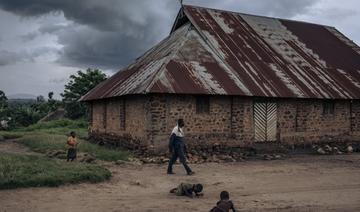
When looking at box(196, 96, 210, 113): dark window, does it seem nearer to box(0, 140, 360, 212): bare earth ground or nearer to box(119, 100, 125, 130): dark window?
box(0, 140, 360, 212): bare earth ground

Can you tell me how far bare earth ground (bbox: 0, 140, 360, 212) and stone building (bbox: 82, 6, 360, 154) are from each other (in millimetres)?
2950

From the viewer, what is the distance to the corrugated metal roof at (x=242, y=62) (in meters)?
18.1

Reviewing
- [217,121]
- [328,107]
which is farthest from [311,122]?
[217,121]

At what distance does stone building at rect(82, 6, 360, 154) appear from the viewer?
17.7m

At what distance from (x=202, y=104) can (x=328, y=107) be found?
700cm

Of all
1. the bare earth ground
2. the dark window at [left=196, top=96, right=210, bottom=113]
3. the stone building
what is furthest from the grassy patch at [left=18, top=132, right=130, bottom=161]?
the dark window at [left=196, top=96, right=210, bottom=113]

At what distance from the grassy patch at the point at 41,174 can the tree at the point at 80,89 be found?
98.4 feet

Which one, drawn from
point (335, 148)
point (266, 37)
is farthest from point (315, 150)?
point (266, 37)

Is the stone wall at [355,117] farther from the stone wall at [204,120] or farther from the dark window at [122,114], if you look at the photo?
the dark window at [122,114]

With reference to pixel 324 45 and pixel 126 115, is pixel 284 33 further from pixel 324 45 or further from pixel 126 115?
pixel 126 115

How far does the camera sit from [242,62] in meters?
20.5

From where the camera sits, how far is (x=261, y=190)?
11031 mm

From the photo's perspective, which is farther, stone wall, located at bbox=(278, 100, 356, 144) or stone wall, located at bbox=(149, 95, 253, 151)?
stone wall, located at bbox=(278, 100, 356, 144)

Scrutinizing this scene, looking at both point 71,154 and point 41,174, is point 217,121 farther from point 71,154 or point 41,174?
point 41,174
